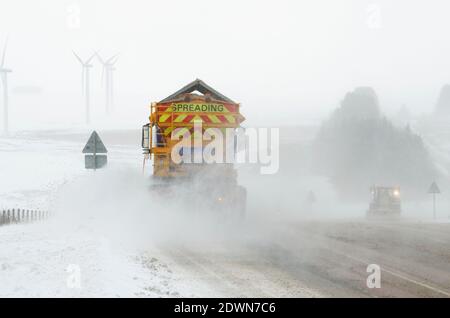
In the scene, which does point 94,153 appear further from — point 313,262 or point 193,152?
point 313,262

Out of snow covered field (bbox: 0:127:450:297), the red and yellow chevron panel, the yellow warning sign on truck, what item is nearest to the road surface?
snow covered field (bbox: 0:127:450:297)

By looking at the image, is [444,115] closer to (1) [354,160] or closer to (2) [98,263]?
(1) [354,160]

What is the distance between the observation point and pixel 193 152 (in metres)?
15.4

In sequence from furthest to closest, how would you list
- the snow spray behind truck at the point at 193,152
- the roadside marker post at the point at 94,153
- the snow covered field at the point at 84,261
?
the snow spray behind truck at the point at 193,152 → the roadside marker post at the point at 94,153 → the snow covered field at the point at 84,261

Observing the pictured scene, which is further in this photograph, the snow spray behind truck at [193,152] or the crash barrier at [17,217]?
the crash barrier at [17,217]

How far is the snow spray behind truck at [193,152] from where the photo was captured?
14.9 meters

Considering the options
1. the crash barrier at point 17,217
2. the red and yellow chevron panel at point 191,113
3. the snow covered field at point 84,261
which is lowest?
the crash barrier at point 17,217

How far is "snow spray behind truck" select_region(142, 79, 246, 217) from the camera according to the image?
14.9 meters

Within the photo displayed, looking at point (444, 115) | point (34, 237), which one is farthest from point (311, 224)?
point (444, 115)

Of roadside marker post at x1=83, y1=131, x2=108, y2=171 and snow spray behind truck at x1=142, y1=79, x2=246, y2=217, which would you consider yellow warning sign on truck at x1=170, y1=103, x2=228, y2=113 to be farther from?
roadside marker post at x1=83, y1=131, x2=108, y2=171

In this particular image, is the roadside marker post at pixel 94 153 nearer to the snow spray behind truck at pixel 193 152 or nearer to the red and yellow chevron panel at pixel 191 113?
the snow spray behind truck at pixel 193 152

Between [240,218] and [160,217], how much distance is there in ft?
7.35

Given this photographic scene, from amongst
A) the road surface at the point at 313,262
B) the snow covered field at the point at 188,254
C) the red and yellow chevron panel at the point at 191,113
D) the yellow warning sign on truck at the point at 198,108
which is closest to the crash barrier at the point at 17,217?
the snow covered field at the point at 188,254

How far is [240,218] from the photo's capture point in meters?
15.0
